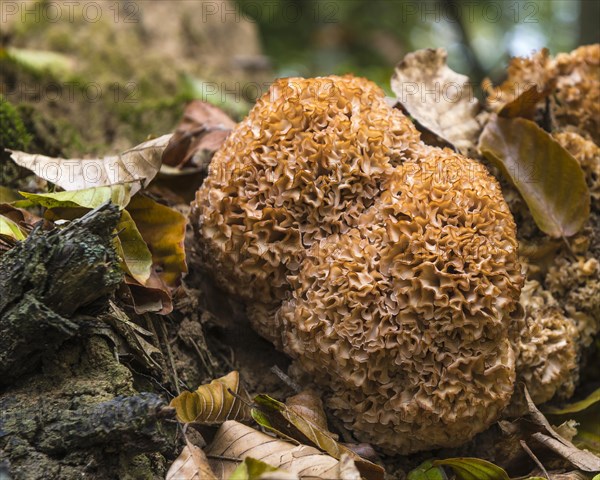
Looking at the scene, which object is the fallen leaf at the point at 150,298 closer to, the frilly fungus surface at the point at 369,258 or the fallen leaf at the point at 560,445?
the frilly fungus surface at the point at 369,258

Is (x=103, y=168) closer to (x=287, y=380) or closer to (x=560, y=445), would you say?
(x=287, y=380)

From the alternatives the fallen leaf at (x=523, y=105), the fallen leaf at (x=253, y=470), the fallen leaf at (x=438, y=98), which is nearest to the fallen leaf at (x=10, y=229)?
the fallen leaf at (x=253, y=470)

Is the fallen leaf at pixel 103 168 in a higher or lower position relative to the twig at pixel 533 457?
higher

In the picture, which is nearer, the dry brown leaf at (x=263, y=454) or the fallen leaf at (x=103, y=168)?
the dry brown leaf at (x=263, y=454)

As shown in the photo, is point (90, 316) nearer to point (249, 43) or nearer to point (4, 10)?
point (4, 10)

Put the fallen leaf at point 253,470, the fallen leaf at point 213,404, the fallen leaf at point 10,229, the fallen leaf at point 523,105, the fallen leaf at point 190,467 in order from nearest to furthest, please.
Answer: the fallen leaf at point 253,470 → the fallen leaf at point 190,467 → the fallen leaf at point 213,404 → the fallen leaf at point 10,229 → the fallen leaf at point 523,105

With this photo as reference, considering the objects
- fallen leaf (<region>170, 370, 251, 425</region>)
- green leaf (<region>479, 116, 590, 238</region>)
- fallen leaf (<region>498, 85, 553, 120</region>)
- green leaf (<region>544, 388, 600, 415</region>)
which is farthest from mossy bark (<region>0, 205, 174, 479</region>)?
fallen leaf (<region>498, 85, 553, 120</region>)
